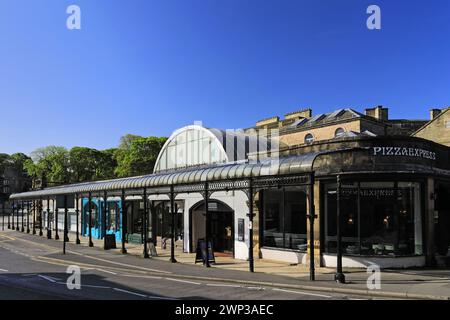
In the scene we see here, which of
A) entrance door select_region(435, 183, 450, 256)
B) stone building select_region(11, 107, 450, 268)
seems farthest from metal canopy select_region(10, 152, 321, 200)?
entrance door select_region(435, 183, 450, 256)

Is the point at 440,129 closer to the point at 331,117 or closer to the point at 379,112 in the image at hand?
the point at 331,117

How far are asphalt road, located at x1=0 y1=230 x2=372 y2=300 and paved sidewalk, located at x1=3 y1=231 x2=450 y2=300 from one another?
0.52m

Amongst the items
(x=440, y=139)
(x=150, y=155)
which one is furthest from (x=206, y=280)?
(x=150, y=155)

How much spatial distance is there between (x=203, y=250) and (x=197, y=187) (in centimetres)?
368

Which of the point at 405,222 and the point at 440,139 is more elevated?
the point at 440,139

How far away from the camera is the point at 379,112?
2162 inches

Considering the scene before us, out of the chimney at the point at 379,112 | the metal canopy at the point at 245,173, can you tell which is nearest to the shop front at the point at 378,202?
the metal canopy at the point at 245,173

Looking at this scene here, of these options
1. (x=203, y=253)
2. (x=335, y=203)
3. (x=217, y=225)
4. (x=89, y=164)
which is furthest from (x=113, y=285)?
(x=89, y=164)

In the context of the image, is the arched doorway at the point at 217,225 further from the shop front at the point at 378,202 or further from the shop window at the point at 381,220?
the shop window at the point at 381,220

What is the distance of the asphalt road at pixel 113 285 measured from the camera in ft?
43.3

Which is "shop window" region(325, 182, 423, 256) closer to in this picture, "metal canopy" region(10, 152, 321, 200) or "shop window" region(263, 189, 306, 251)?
"shop window" region(263, 189, 306, 251)

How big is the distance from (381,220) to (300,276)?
4767 mm
